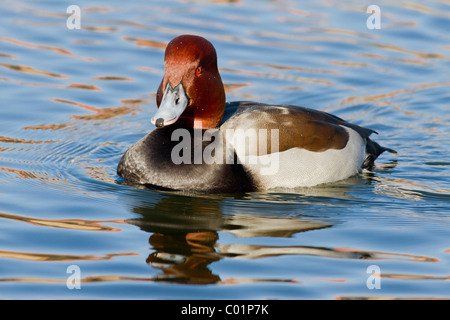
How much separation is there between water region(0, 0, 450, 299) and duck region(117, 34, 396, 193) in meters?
0.16

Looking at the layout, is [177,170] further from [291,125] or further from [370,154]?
[370,154]

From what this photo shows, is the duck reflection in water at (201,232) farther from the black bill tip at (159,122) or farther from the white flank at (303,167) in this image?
the black bill tip at (159,122)

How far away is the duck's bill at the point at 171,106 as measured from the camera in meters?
6.52

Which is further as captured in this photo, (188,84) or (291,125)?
(291,125)

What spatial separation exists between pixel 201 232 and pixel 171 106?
4.03 ft

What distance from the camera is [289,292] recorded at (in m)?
4.98

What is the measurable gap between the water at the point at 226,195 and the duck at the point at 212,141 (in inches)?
6.1

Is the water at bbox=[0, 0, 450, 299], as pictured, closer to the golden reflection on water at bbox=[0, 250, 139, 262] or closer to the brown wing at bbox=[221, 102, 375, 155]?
the golden reflection on water at bbox=[0, 250, 139, 262]

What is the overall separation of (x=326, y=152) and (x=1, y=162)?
3089 millimetres

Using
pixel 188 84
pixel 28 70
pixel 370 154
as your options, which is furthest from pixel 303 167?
pixel 28 70

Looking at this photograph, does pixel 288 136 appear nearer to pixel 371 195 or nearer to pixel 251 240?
pixel 371 195

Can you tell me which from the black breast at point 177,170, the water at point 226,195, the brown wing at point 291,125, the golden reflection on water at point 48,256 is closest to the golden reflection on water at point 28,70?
the water at point 226,195

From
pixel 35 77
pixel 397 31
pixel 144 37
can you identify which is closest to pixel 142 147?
pixel 35 77

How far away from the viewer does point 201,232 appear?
5.98 meters
